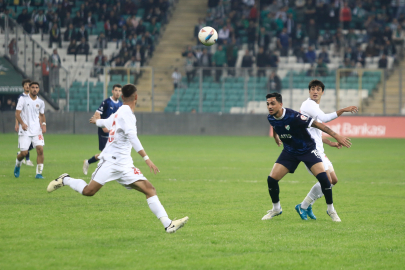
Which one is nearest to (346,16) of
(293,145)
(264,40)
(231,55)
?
(264,40)

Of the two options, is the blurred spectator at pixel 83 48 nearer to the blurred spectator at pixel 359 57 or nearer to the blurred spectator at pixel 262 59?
the blurred spectator at pixel 262 59

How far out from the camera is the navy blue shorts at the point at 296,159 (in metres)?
8.24

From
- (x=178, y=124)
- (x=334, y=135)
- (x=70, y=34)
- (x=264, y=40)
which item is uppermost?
(x=70, y=34)

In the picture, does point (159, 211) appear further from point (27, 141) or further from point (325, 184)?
point (27, 141)

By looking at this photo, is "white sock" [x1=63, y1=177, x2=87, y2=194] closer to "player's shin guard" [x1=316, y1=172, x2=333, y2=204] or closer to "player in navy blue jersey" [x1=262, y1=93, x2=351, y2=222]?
"player in navy blue jersey" [x1=262, y1=93, x2=351, y2=222]

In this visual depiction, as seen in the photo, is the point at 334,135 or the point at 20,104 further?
the point at 20,104

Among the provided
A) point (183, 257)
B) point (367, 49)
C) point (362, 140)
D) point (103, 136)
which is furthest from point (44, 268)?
point (367, 49)

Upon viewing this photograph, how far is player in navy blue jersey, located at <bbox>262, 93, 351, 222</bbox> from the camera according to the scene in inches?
319

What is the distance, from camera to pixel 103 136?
14.1 metres

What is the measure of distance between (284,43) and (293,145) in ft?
86.8

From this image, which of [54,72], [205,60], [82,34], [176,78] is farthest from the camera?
[82,34]

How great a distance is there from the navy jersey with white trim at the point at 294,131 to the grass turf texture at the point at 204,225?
1.12 m

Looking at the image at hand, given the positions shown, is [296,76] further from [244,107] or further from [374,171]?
[374,171]

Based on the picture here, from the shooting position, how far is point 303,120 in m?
8.04
